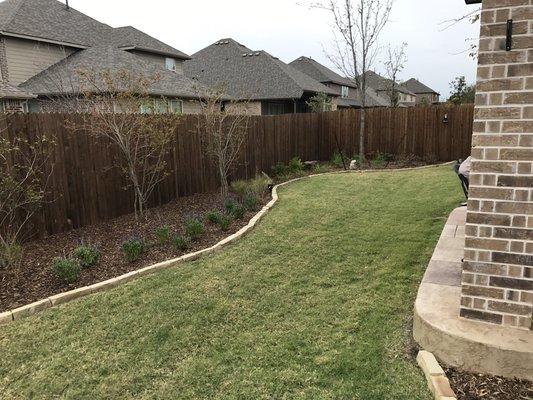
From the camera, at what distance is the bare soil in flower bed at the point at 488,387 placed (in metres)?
2.45

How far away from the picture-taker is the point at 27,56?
17.1 meters

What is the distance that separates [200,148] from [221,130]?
0.60 m

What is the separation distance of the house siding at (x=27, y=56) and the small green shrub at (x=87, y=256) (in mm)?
14974

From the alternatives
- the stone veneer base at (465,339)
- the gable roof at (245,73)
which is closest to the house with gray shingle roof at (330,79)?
the gable roof at (245,73)

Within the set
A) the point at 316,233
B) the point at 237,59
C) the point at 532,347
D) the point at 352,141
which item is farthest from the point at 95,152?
the point at 237,59

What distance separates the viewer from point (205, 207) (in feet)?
25.9

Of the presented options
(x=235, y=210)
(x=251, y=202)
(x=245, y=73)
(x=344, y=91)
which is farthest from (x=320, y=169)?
(x=344, y=91)

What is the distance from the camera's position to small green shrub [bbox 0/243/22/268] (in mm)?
4668

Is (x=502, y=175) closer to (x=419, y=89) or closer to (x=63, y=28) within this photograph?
(x=63, y=28)

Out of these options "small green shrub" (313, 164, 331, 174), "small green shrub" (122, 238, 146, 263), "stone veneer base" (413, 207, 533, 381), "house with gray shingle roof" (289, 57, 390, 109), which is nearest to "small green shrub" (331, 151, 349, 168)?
"small green shrub" (313, 164, 331, 174)

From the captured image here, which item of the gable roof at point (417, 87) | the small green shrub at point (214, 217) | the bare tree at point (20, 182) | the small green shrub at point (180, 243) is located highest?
the gable roof at point (417, 87)

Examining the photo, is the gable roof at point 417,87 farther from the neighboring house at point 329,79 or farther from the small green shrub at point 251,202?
the small green shrub at point 251,202

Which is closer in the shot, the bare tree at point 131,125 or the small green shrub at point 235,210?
the bare tree at point 131,125

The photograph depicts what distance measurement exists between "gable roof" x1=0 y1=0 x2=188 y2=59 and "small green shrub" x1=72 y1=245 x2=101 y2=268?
597 inches
